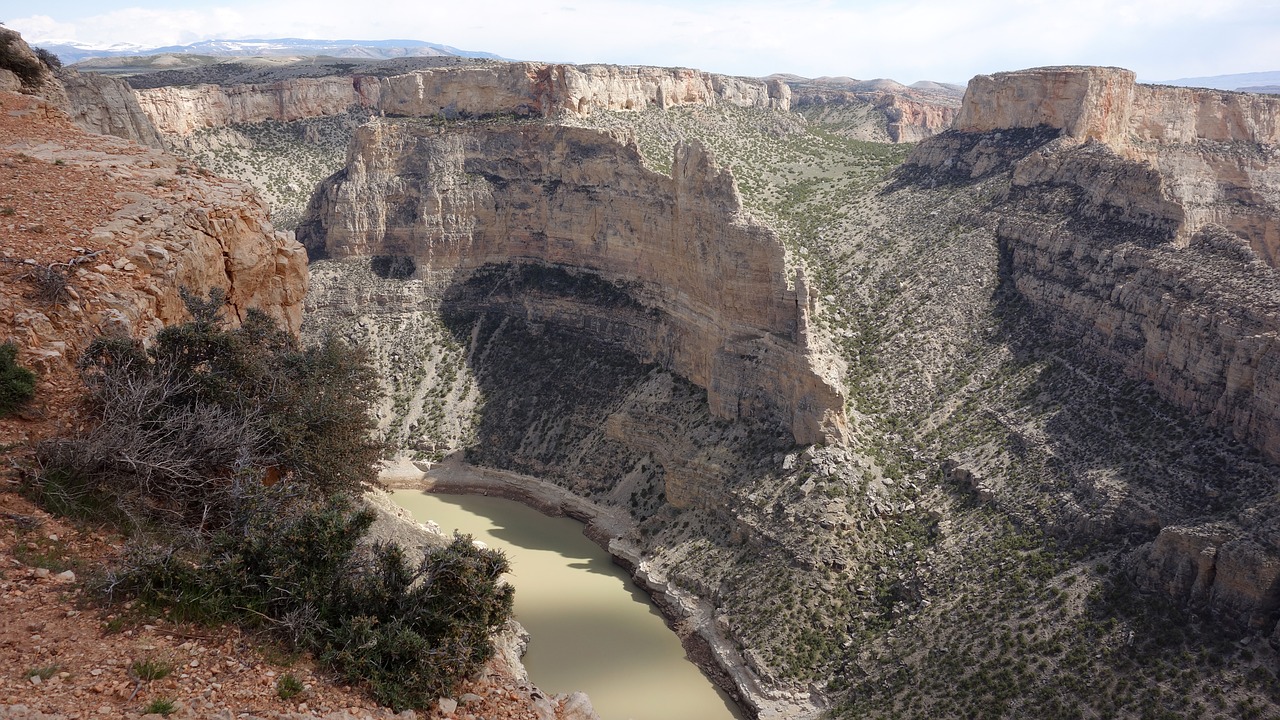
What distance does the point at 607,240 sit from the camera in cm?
5288

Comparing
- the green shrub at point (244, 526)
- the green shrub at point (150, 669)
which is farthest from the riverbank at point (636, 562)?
the green shrub at point (150, 669)

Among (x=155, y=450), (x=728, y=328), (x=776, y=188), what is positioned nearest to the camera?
(x=155, y=450)

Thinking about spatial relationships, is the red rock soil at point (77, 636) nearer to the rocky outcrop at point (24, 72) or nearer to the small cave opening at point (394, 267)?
the rocky outcrop at point (24, 72)

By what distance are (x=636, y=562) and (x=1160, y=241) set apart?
24.9 metres

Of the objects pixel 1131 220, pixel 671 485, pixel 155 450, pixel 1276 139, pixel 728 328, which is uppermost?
pixel 1276 139

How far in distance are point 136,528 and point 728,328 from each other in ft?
99.6

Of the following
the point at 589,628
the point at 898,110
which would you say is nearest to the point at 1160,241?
the point at 589,628

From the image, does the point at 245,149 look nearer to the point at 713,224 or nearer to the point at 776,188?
the point at 776,188

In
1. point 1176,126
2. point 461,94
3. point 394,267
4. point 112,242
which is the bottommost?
point 394,267

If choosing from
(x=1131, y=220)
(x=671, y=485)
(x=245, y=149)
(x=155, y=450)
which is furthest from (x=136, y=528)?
(x=245, y=149)

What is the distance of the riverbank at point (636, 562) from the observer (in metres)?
30.5

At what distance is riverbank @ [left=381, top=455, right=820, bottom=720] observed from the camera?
30.5 metres

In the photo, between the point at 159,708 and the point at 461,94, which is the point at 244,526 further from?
the point at 461,94

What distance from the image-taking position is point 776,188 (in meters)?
60.2
